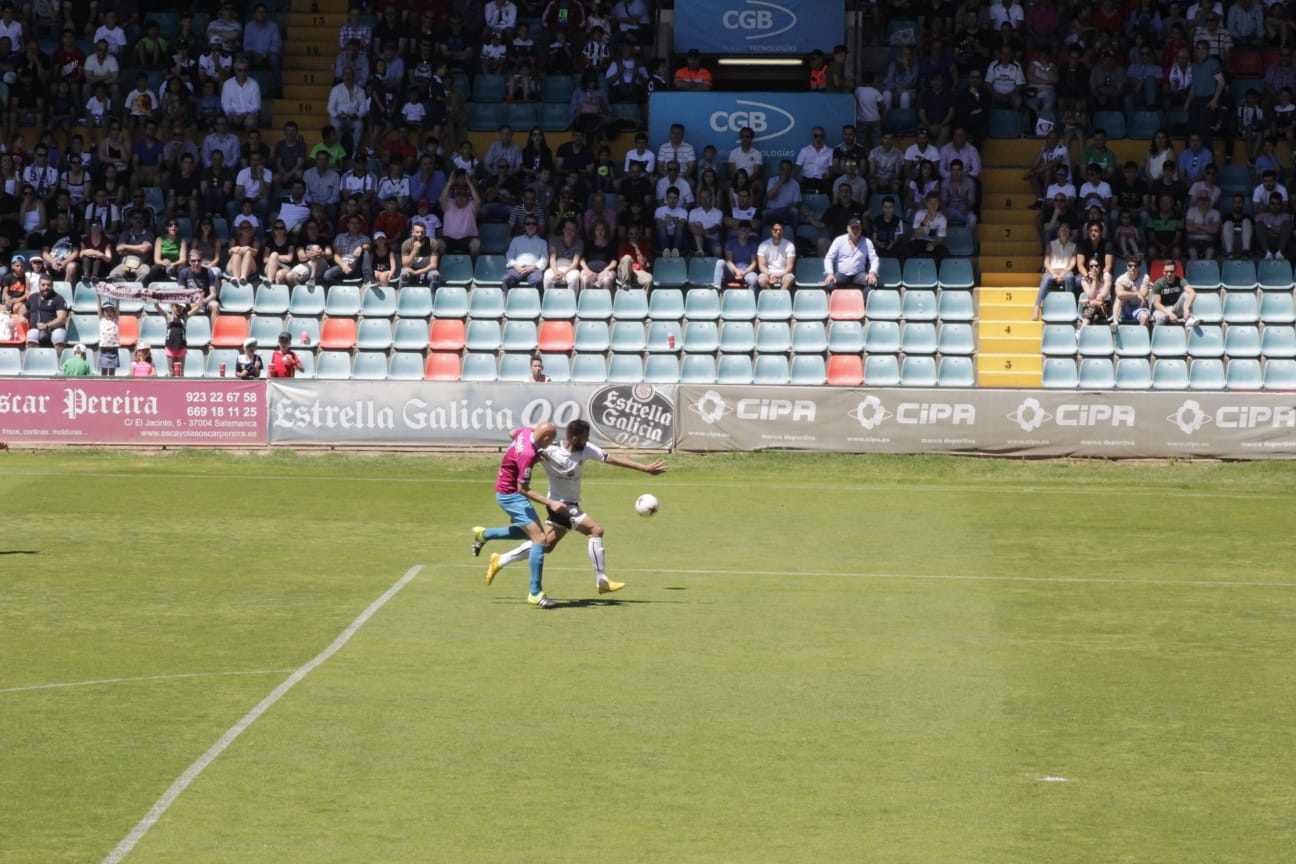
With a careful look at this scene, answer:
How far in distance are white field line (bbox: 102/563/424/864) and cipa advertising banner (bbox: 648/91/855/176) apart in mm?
20099

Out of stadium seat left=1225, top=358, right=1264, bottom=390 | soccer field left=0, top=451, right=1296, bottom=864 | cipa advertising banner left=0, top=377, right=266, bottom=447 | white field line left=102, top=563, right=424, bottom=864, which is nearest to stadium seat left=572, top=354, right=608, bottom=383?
cipa advertising banner left=0, top=377, right=266, bottom=447

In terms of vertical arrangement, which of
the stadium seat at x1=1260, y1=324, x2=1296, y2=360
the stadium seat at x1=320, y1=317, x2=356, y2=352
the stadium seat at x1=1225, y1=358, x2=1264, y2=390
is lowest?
the stadium seat at x1=1225, y1=358, x2=1264, y2=390

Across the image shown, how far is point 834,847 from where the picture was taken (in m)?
11.4

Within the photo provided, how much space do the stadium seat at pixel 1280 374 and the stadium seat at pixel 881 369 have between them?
6.80 m

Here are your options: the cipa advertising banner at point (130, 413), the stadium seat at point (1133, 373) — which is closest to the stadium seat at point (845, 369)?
the stadium seat at point (1133, 373)

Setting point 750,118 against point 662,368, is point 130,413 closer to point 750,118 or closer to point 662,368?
point 662,368

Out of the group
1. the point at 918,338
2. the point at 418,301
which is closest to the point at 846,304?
the point at 918,338

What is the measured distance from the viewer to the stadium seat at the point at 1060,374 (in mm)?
34469

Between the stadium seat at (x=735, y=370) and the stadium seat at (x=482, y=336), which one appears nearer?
the stadium seat at (x=735, y=370)

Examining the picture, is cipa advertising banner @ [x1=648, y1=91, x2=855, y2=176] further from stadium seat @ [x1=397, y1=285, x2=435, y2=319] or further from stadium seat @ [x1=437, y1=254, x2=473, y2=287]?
stadium seat @ [x1=397, y1=285, x2=435, y2=319]

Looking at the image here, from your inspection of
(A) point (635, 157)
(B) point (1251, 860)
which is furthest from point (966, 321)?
(B) point (1251, 860)

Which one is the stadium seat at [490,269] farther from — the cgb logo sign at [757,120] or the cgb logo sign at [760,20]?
the cgb logo sign at [760,20]

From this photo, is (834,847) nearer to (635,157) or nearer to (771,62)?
(635,157)

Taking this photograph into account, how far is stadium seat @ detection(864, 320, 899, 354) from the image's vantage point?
3491cm
